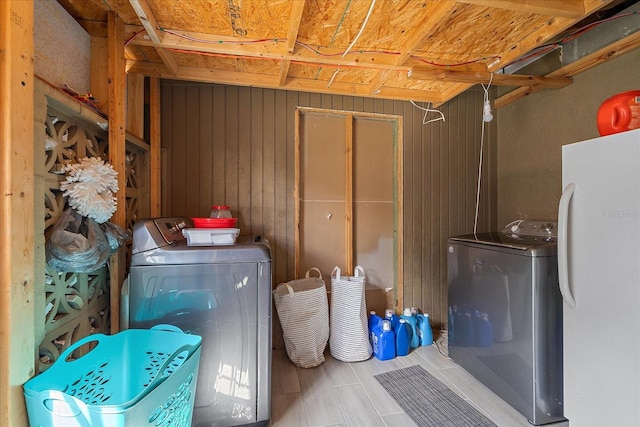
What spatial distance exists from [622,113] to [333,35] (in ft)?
4.96

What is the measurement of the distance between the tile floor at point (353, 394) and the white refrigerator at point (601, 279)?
44 cm

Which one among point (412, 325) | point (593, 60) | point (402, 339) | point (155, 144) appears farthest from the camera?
point (412, 325)

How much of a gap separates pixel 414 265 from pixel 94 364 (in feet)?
7.82

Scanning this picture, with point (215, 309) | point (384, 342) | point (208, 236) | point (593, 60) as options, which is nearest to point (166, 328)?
point (215, 309)

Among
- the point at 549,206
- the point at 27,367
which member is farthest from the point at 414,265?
the point at 27,367

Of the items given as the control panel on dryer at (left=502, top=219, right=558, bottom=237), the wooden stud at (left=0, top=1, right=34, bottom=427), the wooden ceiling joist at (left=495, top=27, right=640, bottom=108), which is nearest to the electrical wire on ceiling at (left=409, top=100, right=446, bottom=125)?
the wooden ceiling joist at (left=495, top=27, right=640, bottom=108)

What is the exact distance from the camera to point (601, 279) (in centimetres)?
127

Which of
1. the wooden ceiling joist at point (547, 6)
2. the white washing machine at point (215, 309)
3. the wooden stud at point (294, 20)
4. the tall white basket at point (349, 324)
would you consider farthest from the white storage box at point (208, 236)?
the wooden ceiling joist at point (547, 6)

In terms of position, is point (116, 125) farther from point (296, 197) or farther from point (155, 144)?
point (296, 197)

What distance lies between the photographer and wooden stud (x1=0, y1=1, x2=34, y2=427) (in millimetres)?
887

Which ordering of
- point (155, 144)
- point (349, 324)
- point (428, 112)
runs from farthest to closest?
point (428, 112)
point (349, 324)
point (155, 144)

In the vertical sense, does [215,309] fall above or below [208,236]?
below

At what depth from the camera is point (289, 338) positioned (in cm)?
211

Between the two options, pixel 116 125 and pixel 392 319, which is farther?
pixel 392 319
